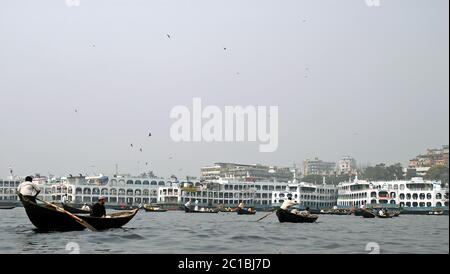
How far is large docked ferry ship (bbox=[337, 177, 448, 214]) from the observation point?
9350cm

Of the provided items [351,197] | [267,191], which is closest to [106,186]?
[267,191]

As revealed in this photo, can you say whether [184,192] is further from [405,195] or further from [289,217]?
[289,217]

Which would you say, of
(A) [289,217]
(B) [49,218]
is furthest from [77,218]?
(A) [289,217]

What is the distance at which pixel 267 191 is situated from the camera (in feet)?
372

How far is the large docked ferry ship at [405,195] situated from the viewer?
9350cm

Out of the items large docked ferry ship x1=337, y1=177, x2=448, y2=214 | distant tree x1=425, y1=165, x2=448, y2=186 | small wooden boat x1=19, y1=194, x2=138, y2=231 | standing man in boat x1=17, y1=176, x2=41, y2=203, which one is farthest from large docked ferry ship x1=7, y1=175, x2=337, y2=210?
standing man in boat x1=17, y1=176, x2=41, y2=203

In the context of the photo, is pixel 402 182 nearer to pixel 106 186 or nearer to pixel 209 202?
pixel 209 202

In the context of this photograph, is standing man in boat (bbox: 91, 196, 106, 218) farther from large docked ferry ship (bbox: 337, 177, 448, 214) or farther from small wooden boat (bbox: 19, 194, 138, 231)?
large docked ferry ship (bbox: 337, 177, 448, 214)

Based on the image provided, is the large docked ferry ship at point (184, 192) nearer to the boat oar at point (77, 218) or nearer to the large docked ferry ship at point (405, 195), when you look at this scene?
the large docked ferry ship at point (405, 195)

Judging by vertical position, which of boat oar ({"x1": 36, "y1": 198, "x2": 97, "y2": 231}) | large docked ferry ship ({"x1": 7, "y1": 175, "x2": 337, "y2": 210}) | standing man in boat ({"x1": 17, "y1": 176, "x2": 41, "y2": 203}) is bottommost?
large docked ferry ship ({"x1": 7, "y1": 175, "x2": 337, "y2": 210})

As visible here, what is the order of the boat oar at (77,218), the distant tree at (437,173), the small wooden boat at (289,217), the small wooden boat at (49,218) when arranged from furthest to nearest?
the distant tree at (437,173), the small wooden boat at (289,217), the boat oar at (77,218), the small wooden boat at (49,218)

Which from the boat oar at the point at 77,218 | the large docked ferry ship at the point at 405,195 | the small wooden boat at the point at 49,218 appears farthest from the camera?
the large docked ferry ship at the point at 405,195

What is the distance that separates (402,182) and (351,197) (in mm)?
11427

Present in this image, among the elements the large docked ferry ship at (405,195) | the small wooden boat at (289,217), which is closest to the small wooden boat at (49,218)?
the small wooden boat at (289,217)
